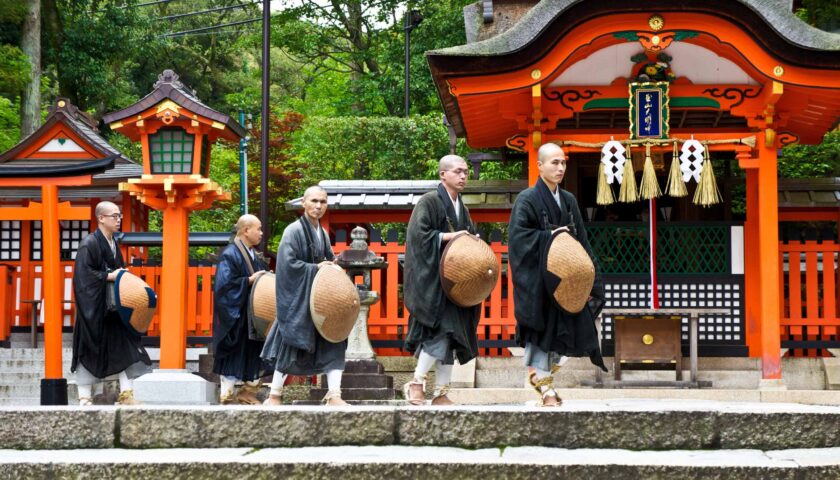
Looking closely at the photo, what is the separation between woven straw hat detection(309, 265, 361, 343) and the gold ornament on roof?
5.27 metres

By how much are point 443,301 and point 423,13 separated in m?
24.9

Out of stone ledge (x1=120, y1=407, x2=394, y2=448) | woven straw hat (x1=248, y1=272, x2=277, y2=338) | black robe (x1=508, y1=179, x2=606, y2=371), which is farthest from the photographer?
woven straw hat (x1=248, y1=272, x2=277, y2=338)

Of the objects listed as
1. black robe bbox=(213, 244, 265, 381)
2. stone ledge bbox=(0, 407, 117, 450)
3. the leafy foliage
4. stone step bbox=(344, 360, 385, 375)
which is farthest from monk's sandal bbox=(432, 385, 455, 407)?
the leafy foliage

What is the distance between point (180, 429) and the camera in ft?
21.5

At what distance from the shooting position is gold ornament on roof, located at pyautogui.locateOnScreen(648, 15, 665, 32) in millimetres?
12125

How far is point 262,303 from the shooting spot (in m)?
11.2

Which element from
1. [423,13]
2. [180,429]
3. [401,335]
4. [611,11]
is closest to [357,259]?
[401,335]

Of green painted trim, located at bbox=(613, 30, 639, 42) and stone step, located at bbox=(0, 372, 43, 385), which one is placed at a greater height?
green painted trim, located at bbox=(613, 30, 639, 42)

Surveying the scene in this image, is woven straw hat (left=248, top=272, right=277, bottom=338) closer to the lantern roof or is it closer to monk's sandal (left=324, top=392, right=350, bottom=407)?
the lantern roof

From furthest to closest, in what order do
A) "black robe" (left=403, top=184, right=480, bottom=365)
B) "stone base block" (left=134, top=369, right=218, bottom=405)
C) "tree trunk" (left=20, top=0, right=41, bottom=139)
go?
"tree trunk" (left=20, top=0, right=41, bottom=139) < "stone base block" (left=134, top=369, right=218, bottom=405) < "black robe" (left=403, top=184, right=480, bottom=365)

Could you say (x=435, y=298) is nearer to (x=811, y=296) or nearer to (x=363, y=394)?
(x=363, y=394)

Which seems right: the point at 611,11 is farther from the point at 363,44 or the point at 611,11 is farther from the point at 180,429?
the point at 363,44

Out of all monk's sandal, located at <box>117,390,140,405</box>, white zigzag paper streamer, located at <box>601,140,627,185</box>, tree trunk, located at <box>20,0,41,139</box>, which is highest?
tree trunk, located at <box>20,0,41,139</box>

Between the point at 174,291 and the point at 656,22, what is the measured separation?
19.7 ft
